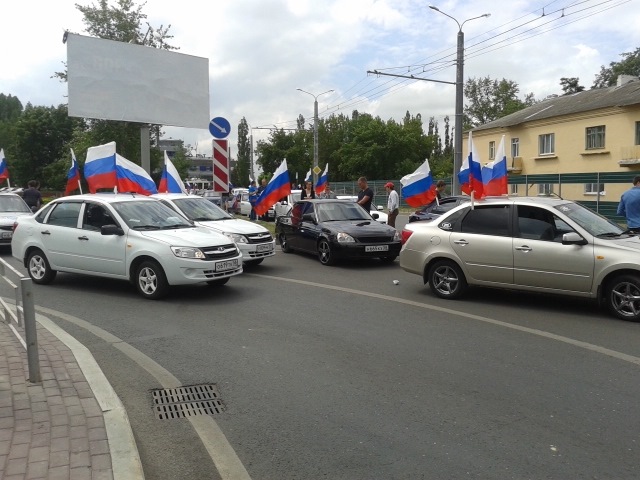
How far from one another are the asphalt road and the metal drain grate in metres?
0.10

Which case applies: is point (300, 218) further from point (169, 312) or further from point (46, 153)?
point (46, 153)

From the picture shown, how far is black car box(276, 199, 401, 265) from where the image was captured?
1230cm

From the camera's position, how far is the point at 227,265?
9.20m

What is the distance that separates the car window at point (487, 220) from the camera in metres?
8.48

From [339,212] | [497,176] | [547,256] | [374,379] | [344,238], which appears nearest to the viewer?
[374,379]

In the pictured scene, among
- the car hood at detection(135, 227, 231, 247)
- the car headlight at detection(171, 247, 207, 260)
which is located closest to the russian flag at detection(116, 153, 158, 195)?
the car hood at detection(135, 227, 231, 247)

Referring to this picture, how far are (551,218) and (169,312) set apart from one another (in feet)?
18.0

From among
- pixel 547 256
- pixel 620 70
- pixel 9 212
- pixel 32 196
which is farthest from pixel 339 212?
pixel 620 70

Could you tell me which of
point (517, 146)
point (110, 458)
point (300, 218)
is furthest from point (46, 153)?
point (110, 458)

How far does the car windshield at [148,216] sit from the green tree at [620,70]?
6184 cm

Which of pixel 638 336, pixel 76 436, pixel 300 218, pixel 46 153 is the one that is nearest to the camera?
pixel 76 436

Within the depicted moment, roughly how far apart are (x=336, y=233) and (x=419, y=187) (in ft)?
12.9

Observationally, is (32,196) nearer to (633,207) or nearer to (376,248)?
(376,248)

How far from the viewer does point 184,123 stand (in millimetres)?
20469
